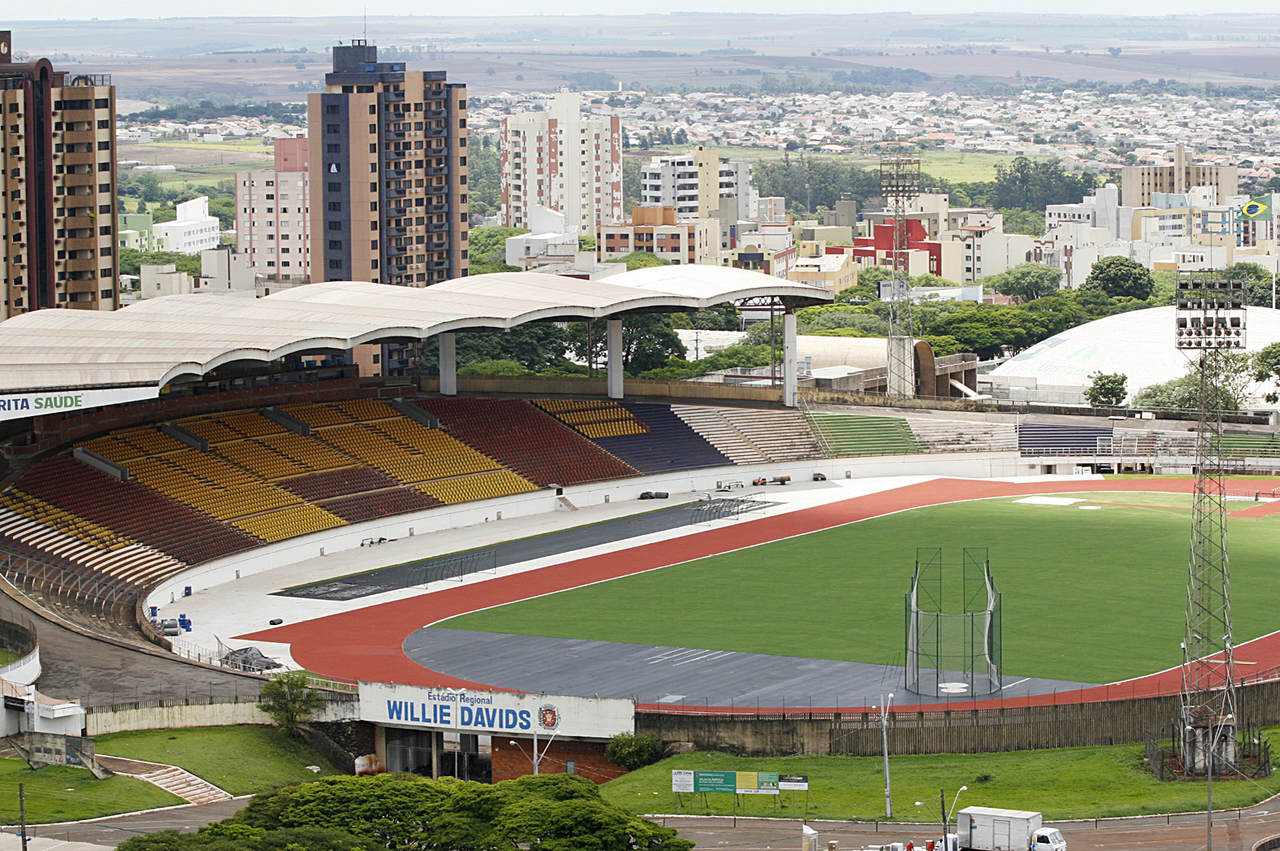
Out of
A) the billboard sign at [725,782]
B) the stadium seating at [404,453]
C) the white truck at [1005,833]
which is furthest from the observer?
the stadium seating at [404,453]

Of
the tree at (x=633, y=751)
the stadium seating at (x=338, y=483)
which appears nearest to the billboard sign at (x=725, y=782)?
the tree at (x=633, y=751)

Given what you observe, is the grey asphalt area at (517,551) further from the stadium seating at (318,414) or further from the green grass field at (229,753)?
the green grass field at (229,753)

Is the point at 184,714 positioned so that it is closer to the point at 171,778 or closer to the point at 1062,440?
the point at 171,778

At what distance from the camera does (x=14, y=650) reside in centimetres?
6175

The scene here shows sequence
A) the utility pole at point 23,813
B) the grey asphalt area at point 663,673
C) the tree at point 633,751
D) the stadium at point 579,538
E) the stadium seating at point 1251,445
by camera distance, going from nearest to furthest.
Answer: the utility pole at point 23,813 < the tree at point 633,751 < the stadium at point 579,538 < the grey asphalt area at point 663,673 < the stadium seating at point 1251,445

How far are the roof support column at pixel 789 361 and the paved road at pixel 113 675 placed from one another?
5785 cm

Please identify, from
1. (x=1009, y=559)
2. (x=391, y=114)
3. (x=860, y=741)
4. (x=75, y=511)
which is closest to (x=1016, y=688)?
(x=860, y=741)

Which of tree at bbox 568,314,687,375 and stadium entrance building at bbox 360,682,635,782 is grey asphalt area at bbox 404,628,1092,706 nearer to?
stadium entrance building at bbox 360,682,635,782

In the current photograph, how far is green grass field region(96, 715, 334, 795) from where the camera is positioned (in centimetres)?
5653

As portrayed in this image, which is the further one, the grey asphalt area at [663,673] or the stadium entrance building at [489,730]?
the grey asphalt area at [663,673]

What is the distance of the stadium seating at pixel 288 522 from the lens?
8844 cm

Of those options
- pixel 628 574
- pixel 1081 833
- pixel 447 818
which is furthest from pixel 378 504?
pixel 1081 833

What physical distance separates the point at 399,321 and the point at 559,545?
533 inches

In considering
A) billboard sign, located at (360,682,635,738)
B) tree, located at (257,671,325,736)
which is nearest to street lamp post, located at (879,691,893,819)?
billboard sign, located at (360,682,635,738)
